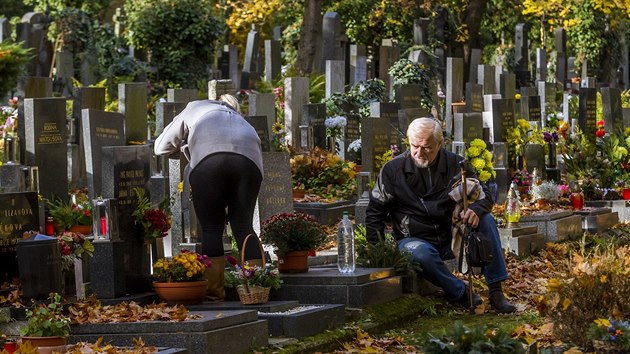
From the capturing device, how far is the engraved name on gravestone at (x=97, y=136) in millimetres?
15648

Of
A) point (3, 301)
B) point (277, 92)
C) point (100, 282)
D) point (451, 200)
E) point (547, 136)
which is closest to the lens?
point (3, 301)

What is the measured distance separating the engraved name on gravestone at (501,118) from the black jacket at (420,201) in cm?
929

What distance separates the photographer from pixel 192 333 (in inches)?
376

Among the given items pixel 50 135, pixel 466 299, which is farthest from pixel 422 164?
pixel 50 135

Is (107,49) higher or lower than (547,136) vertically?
higher

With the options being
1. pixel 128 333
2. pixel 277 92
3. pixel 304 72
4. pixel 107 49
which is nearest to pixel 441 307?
pixel 128 333

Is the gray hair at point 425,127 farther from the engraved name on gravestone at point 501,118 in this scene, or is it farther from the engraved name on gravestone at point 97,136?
the engraved name on gravestone at point 501,118

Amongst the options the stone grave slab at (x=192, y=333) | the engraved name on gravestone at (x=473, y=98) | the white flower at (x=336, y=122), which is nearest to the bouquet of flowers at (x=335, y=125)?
the white flower at (x=336, y=122)

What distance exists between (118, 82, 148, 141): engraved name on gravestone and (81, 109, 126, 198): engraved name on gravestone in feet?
4.47

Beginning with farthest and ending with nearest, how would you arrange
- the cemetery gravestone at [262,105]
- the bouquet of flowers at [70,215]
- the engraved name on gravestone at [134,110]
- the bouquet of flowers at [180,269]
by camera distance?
the cemetery gravestone at [262,105]
the engraved name on gravestone at [134,110]
the bouquet of flowers at [70,215]
the bouquet of flowers at [180,269]

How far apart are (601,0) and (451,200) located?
71.0 ft

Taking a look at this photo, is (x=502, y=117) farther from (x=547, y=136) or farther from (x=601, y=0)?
(x=601, y=0)

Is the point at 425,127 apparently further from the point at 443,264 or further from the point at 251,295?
the point at 251,295

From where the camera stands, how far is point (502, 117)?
72.1ft
